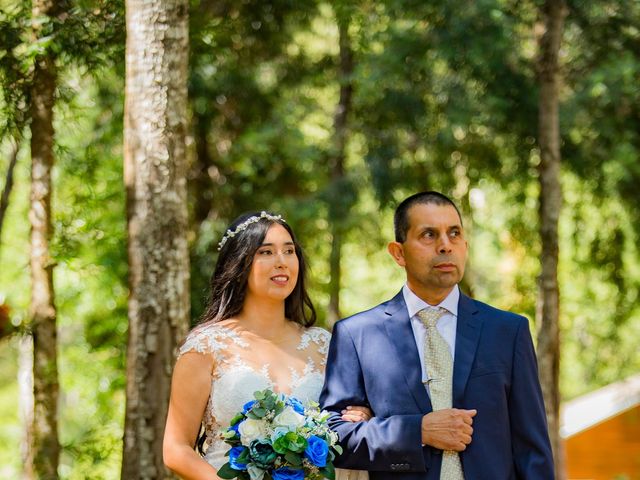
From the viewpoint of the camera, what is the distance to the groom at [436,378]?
12.4 feet

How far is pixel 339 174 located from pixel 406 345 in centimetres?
819

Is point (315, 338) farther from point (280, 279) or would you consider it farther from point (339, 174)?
point (339, 174)

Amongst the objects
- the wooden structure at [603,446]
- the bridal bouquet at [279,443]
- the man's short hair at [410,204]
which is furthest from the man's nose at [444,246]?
the wooden structure at [603,446]

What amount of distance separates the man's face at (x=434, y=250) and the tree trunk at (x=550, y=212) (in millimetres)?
5139

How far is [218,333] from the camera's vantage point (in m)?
4.58

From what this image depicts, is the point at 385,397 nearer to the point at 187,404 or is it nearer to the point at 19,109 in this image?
the point at 187,404

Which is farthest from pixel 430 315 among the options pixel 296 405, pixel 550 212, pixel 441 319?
pixel 550 212

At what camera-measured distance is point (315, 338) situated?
482 cm

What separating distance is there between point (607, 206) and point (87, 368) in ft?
25.2

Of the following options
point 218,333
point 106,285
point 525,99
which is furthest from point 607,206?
point 218,333

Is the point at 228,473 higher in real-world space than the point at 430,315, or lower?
lower

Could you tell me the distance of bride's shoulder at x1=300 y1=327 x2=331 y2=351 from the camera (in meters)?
4.78

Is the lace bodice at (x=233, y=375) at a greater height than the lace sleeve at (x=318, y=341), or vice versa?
the lace sleeve at (x=318, y=341)

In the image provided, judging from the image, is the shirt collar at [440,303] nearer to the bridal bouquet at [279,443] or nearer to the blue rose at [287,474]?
the bridal bouquet at [279,443]
